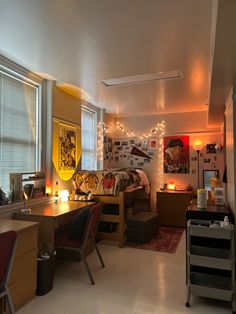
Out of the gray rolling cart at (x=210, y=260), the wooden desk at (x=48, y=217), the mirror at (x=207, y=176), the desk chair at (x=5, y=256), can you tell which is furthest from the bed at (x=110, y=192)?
the desk chair at (x=5, y=256)

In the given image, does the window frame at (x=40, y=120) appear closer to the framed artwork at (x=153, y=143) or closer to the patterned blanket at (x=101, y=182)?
the patterned blanket at (x=101, y=182)

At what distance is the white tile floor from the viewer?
7.34 ft

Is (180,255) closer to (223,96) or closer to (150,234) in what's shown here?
(150,234)

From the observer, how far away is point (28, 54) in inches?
108

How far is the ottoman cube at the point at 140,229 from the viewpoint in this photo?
13.4 feet

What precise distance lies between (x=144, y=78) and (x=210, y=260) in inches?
95.9

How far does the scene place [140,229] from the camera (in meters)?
4.08

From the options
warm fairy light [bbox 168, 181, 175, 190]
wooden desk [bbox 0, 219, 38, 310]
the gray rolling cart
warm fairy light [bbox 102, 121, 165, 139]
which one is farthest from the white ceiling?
warm fairy light [bbox 168, 181, 175, 190]

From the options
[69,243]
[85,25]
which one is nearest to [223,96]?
[85,25]

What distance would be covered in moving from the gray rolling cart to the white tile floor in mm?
185

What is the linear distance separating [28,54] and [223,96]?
226cm

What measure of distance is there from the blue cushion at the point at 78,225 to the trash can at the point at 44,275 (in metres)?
0.42

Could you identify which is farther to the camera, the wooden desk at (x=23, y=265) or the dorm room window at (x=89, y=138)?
the dorm room window at (x=89, y=138)

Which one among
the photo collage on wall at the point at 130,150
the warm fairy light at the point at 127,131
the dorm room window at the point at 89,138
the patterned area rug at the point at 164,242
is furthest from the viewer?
the photo collage on wall at the point at 130,150
